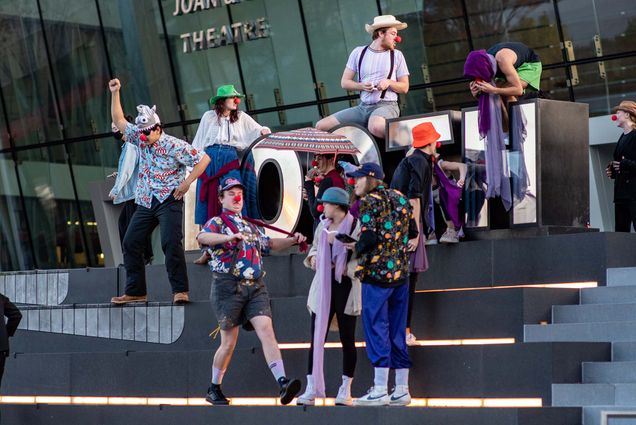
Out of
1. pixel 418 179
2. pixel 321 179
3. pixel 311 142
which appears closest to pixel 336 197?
pixel 418 179

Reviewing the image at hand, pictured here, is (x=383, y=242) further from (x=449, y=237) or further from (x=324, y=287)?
(x=449, y=237)

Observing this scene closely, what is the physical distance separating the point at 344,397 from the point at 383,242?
1.41 meters

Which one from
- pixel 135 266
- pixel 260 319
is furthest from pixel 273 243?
pixel 135 266

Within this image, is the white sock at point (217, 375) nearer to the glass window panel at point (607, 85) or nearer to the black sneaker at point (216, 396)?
the black sneaker at point (216, 396)

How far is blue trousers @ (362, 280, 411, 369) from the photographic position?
1199cm

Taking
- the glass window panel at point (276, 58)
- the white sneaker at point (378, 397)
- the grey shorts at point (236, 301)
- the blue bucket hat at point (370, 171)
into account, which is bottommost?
the white sneaker at point (378, 397)

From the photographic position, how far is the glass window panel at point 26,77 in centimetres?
3011

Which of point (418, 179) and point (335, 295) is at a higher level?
point (418, 179)

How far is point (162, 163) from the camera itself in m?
14.9

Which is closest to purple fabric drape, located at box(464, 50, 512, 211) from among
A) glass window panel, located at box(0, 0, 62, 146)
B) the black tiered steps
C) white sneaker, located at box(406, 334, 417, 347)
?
the black tiered steps

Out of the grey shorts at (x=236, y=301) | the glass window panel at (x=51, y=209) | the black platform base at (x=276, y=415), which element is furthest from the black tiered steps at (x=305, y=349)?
the glass window panel at (x=51, y=209)

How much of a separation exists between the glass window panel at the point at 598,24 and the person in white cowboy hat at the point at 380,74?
6.74 m

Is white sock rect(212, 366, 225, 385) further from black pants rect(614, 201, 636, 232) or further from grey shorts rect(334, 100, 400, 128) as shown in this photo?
black pants rect(614, 201, 636, 232)

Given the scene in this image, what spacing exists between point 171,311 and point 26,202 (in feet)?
50.5
